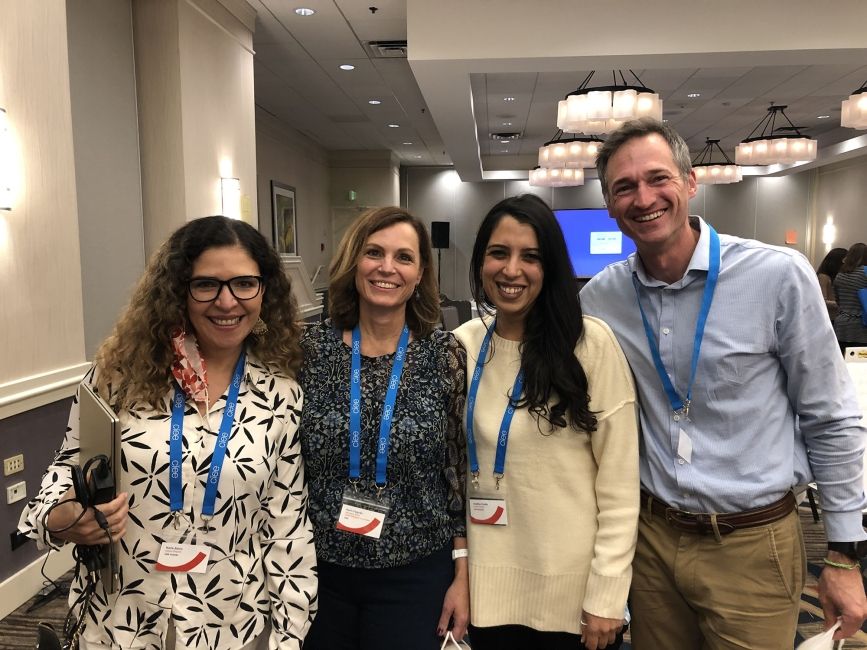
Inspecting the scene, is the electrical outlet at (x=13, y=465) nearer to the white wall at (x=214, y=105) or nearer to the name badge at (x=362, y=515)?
the white wall at (x=214, y=105)

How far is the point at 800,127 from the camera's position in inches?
437

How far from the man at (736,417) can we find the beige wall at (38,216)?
278 centimetres

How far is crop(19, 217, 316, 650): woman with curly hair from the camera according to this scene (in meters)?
1.33

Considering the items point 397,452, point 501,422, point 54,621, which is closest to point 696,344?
point 501,422

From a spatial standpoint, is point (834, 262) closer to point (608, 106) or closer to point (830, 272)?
point (830, 272)

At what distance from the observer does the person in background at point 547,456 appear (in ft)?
4.68

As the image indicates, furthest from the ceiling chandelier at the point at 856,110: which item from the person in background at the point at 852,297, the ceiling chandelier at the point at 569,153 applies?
the ceiling chandelier at the point at 569,153

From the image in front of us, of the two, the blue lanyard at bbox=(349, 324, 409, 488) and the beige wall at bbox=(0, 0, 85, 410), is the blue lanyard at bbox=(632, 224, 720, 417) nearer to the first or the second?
the blue lanyard at bbox=(349, 324, 409, 488)

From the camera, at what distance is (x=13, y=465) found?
2.94 metres

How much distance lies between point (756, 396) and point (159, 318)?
1.41 metres

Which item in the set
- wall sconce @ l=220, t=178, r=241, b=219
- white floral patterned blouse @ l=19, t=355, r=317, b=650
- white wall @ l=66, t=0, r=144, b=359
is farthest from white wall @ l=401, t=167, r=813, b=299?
white floral patterned blouse @ l=19, t=355, r=317, b=650

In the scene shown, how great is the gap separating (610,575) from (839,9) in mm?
5330

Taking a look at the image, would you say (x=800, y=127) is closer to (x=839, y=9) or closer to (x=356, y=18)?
(x=839, y=9)

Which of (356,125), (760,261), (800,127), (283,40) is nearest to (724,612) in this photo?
(760,261)
